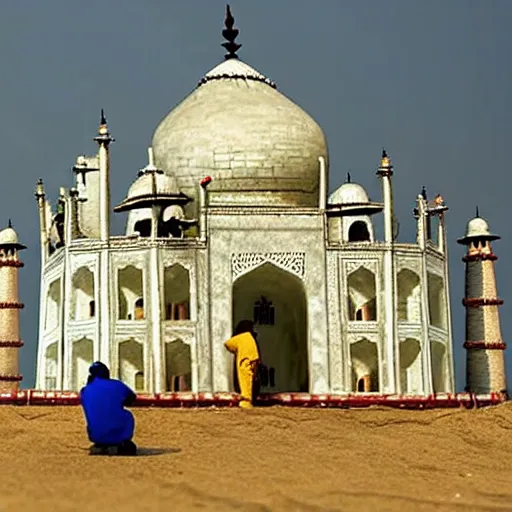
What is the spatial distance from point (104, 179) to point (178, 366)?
448 cm

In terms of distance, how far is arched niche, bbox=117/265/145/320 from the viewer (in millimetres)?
26172

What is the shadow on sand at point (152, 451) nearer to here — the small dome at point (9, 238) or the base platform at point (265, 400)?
the base platform at point (265, 400)

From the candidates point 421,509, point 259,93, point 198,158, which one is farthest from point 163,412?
point 259,93

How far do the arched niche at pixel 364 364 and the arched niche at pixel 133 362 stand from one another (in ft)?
15.3

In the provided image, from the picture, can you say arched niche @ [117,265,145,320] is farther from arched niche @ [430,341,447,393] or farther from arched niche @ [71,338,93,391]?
arched niche @ [430,341,447,393]

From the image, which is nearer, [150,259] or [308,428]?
[308,428]

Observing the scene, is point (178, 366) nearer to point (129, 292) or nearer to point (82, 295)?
point (129, 292)

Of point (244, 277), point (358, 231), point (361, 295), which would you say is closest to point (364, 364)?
point (361, 295)

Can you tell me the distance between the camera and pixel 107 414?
34.1ft

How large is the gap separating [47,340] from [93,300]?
2.17m

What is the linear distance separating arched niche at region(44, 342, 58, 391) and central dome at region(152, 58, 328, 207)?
4.94m

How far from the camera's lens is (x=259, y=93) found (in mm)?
29688

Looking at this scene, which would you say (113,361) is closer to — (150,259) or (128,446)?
(150,259)

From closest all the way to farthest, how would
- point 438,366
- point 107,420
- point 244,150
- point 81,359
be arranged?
point 107,420
point 81,359
point 438,366
point 244,150
